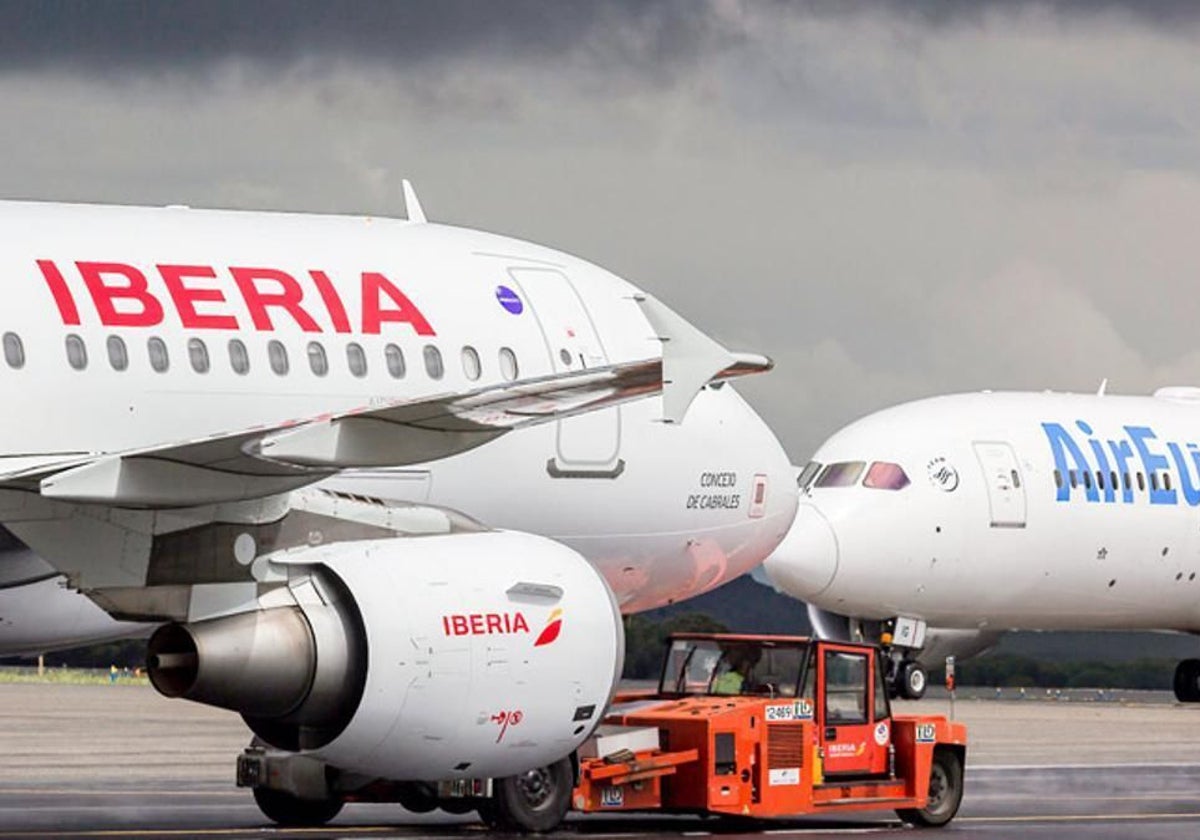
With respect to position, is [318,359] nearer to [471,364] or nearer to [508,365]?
[471,364]

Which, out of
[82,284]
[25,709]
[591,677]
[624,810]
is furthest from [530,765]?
[25,709]

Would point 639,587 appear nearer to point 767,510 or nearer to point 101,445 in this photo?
point 767,510

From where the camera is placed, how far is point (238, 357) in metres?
19.4

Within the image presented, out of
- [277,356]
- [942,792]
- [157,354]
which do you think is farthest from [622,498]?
[157,354]

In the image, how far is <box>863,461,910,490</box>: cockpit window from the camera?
41469 millimetres

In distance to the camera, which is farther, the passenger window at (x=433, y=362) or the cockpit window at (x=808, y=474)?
the cockpit window at (x=808, y=474)

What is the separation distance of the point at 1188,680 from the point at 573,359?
32.0m

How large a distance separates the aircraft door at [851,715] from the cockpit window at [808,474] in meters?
19.8

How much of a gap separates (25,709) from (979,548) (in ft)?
47.3

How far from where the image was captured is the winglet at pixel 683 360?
1569cm

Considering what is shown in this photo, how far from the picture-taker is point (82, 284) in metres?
18.8

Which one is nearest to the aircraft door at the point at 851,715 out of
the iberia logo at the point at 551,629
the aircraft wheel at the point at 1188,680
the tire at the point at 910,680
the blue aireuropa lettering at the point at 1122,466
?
the iberia logo at the point at 551,629

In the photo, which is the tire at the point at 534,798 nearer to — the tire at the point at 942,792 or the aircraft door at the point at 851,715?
the aircraft door at the point at 851,715

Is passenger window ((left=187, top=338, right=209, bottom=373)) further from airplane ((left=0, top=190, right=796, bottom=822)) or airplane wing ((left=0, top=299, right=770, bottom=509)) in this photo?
airplane wing ((left=0, top=299, right=770, bottom=509))
